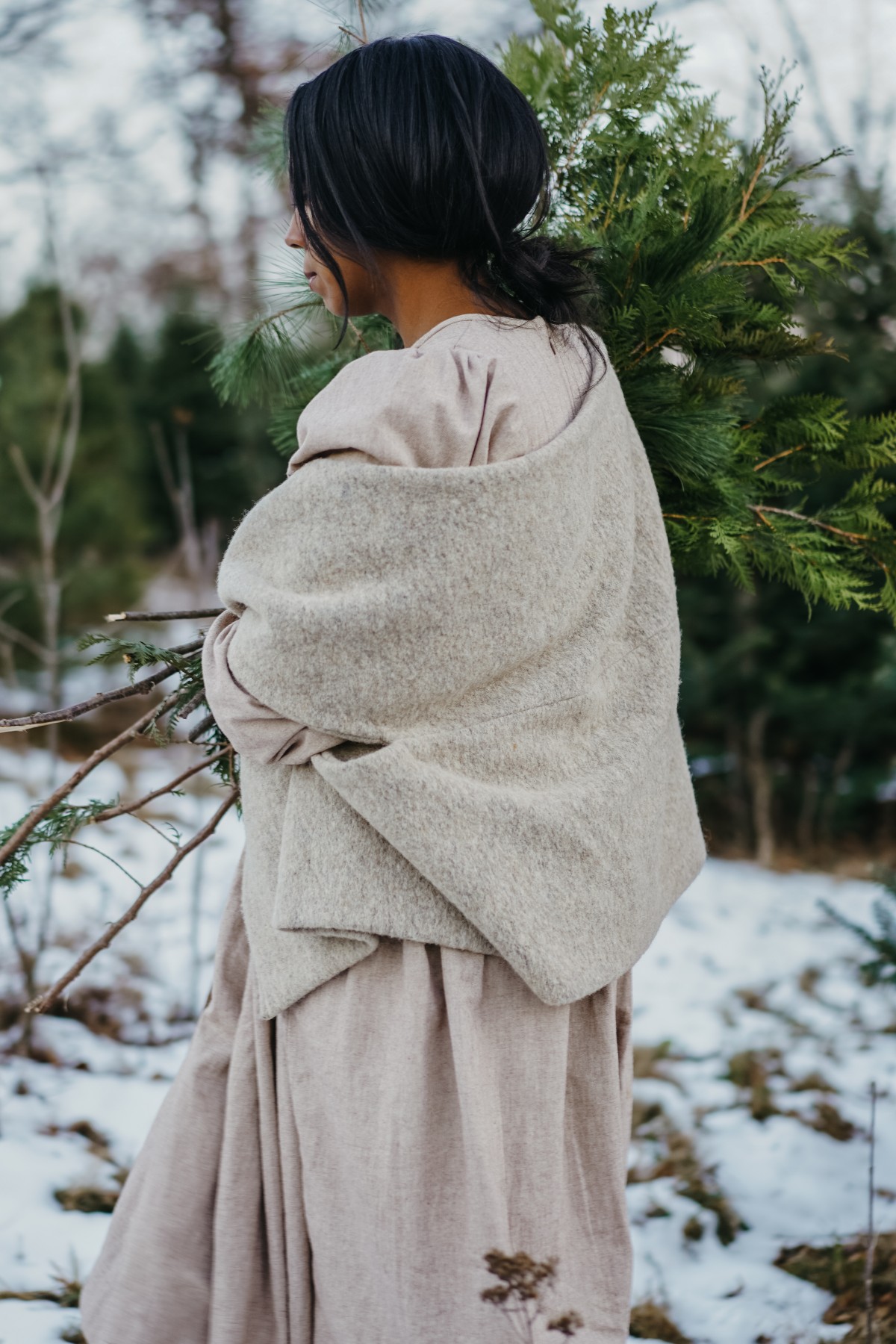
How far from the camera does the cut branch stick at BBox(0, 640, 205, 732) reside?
1.26 metres

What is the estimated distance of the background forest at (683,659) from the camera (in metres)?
1.42

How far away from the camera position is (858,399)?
4.03 metres

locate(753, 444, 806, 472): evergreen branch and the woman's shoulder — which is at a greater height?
the woman's shoulder

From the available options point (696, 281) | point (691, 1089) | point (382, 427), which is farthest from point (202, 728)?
point (691, 1089)

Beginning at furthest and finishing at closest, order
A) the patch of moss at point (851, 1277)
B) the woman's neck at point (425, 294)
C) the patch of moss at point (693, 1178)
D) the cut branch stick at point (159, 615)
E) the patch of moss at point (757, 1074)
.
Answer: the patch of moss at point (757, 1074) → the patch of moss at point (693, 1178) → the patch of moss at point (851, 1277) → the cut branch stick at point (159, 615) → the woman's neck at point (425, 294)

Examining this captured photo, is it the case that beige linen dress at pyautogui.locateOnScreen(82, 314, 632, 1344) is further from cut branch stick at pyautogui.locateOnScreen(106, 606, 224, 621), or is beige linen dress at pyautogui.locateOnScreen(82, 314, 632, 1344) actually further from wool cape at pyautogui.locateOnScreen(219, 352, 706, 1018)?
cut branch stick at pyautogui.locateOnScreen(106, 606, 224, 621)

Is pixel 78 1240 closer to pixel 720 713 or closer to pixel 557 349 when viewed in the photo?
pixel 557 349

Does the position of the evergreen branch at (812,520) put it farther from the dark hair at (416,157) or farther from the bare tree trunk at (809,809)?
the bare tree trunk at (809,809)

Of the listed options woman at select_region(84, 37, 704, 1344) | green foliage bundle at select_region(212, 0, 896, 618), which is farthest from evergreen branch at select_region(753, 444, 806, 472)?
woman at select_region(84, 37, 704, 1344)

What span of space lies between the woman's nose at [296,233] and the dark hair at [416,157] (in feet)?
0.07

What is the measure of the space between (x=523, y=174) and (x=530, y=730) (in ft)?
2.07

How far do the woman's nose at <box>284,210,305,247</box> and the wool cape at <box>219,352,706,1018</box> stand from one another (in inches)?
13.6

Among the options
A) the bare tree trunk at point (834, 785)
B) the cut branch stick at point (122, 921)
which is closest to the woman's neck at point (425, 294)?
the cut branch stick at point (122, 921)

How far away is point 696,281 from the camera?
4.36ft
